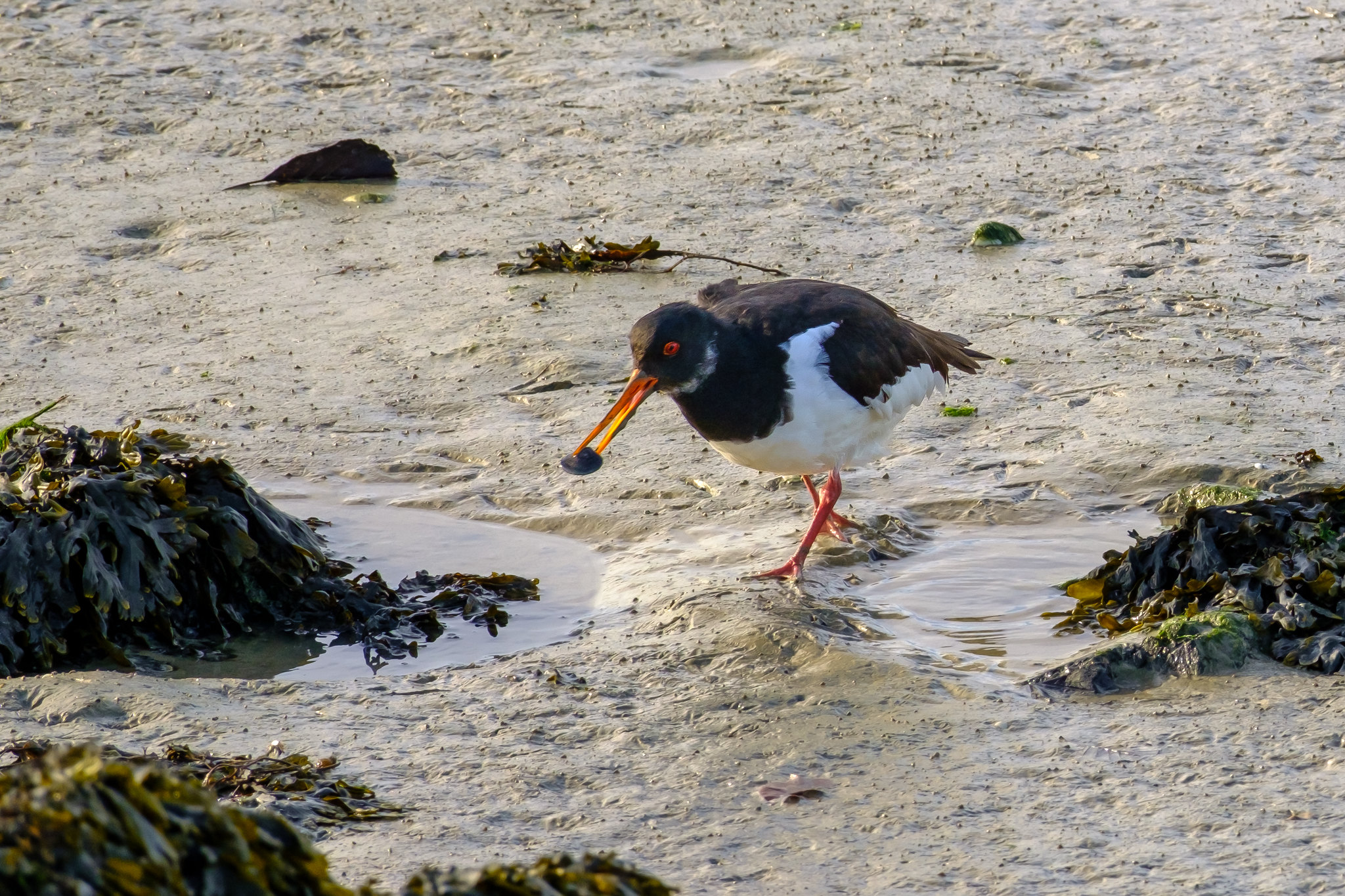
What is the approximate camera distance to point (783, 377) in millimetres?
5184

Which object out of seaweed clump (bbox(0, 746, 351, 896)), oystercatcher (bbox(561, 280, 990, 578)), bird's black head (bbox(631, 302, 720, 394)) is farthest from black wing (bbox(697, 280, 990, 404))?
seaweed clump (bbox(0, 746, 351, 896))

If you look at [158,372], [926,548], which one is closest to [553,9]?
[158,372]

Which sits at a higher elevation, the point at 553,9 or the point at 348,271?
the point at 553,9

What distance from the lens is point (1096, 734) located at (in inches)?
163

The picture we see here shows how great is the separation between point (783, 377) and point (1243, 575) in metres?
1.62

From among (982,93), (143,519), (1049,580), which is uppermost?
(982,93)

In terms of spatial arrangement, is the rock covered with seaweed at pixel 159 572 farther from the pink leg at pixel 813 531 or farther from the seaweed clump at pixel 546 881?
the seaweed clump at pixel 546 881

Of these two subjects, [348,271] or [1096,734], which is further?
[348,271]

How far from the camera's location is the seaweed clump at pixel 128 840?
202 cm

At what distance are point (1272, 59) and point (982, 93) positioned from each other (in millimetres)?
1935

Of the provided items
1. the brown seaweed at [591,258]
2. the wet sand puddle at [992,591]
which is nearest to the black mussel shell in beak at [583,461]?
the wet sand puddle at [992,591]

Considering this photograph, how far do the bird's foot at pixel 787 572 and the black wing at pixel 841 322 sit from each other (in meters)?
0.63

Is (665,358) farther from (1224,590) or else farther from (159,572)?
(1224,590)

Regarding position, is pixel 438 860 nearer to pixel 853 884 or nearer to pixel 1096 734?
pixel 853 884
